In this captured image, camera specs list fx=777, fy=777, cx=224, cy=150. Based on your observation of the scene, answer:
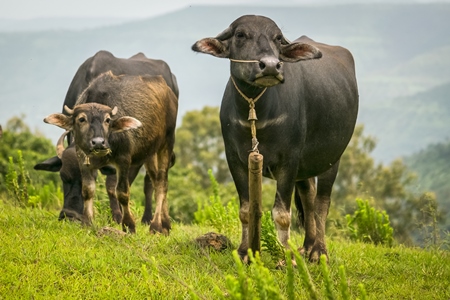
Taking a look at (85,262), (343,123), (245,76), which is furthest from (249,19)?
(85,262)

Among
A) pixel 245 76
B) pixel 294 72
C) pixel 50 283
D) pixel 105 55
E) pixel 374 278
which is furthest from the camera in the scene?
pixel 105 55

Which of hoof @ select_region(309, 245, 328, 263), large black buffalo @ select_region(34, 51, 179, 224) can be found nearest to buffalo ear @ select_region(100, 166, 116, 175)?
large black buffalo @ select_region(34, 51, 179, 224)

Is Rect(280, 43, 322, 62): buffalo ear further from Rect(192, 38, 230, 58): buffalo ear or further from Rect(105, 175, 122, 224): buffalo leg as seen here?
Rect(105, 175, 122, 224): buffalo leg

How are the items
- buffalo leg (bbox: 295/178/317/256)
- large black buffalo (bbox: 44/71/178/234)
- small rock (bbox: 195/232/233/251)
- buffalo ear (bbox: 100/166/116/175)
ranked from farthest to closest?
buffalo ear (bbox: 100/166/116/175)
large black buffalo (bbox: 44/71/178/234)
buffalo leg (bbox: 295/178/317/256)
small rock (bbox: 195/232/233/251)

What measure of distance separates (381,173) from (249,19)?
5552 centimetres

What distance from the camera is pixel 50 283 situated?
6.30m

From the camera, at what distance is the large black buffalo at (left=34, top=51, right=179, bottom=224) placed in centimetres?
995

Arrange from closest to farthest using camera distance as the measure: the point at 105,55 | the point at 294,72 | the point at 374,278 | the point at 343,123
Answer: the point at 374,278 < the point at 294,72 < the point at 343,123 < the point at 105,55

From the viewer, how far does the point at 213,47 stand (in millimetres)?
7059

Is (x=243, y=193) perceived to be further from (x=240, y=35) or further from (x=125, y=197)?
(x=125, y=197)

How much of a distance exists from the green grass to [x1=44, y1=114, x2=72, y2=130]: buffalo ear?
1.11m

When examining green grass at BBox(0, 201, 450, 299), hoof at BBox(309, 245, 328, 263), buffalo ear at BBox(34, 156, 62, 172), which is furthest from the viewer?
buffalo ear at BBox(34, 156, 62, 172)

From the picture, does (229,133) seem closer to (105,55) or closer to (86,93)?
(86,93)

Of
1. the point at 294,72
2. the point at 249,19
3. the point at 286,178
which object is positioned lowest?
the point at 286,178
